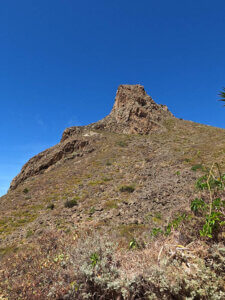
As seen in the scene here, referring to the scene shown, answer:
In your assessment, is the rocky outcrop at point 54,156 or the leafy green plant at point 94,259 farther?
the rocky outcrop at point 54,156

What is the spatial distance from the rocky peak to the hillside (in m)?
3.80

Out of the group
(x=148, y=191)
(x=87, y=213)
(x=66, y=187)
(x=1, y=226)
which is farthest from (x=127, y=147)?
(x=1, y=226)

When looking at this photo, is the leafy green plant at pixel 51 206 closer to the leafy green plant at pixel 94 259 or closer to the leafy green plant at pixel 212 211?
the leafy green plant at pixel 94 259

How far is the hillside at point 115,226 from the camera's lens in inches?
104

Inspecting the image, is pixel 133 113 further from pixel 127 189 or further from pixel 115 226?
pixel 115 226

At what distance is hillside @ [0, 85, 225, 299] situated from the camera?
265 centimetres

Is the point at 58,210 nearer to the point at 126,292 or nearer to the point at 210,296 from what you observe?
the point at 126,292

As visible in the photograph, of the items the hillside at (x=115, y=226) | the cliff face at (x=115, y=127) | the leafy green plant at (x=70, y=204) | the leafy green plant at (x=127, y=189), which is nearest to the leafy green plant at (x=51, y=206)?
the hillside at (x=115, y=226)

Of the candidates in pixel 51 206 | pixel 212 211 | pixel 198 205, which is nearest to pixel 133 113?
pixel 51 206

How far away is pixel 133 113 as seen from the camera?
4034 cm

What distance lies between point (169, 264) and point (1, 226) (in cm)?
1460

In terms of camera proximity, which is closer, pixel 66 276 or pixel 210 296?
pixel 210 296

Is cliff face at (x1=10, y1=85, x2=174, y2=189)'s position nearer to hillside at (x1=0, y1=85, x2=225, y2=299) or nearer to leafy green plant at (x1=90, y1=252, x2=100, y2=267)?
hillside at (x1=0, y1=85, x2=225, y2=299)

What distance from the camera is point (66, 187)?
18156mm
